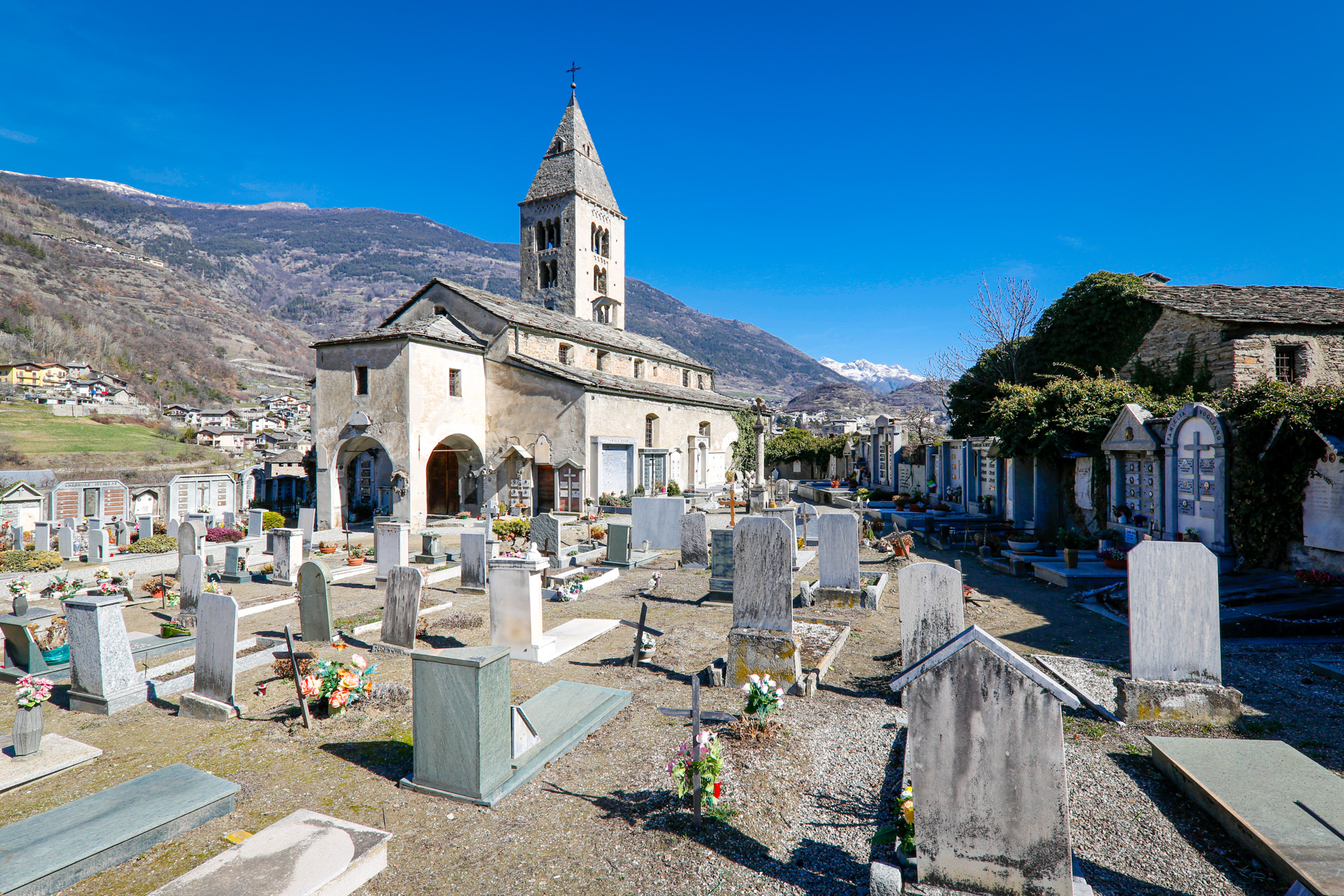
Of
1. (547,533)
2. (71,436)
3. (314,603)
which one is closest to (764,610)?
(314,603)

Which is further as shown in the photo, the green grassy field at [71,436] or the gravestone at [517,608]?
the green grassy field at [71,436]

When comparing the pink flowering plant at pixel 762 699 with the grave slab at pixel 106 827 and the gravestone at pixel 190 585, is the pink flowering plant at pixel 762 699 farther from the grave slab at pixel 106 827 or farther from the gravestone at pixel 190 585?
the gravestone at pixel 190 585

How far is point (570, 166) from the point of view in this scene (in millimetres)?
36344

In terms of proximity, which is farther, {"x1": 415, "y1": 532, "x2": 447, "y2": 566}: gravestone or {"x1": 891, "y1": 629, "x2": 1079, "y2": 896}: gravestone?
{"x1": 415, "y1": 532, "x2": 447, "y2": 566}: gravestone

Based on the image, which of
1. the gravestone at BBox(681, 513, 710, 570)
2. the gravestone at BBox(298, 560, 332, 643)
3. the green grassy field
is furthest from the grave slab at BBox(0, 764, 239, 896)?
the green grassy field

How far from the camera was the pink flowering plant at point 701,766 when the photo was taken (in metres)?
4.36

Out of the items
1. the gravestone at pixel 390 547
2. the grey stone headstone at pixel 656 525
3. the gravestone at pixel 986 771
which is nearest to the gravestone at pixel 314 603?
the gravestone at pixel 390 547

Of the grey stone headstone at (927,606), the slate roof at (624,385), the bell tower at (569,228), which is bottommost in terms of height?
the grey stone headstone at (927,606)

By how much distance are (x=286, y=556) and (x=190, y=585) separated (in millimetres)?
3168

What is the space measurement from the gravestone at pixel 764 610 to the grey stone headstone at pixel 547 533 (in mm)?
8023

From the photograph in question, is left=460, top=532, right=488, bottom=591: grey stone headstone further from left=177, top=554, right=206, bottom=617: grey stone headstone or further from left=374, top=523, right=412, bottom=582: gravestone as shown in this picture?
left=177, top=554, right=206, bottom=617: grey stone headstone

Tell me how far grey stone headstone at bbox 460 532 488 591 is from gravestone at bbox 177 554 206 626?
433 cm

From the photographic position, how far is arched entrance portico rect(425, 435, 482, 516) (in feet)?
85.0

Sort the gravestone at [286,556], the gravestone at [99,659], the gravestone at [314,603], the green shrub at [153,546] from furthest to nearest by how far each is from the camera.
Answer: the green shrub at [153,546] → the gravestone at [286,556] → the gravestone at [314,603] → the gravestone at [99,659]
